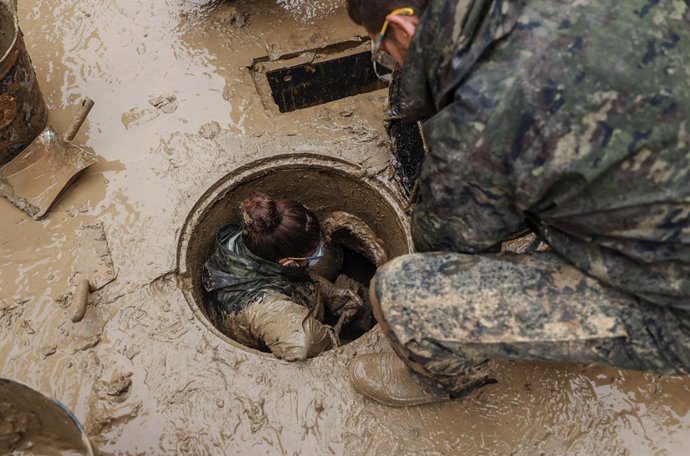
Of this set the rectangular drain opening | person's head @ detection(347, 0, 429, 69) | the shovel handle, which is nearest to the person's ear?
person's head @ detection(347, 0, 429, 69)

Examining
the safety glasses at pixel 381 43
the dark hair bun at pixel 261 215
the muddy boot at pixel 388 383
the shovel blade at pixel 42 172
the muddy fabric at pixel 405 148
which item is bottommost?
the muddy boot at pixel 388 383

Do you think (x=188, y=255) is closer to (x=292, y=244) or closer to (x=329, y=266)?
(x=292, y=244)

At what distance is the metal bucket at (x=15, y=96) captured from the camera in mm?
2590

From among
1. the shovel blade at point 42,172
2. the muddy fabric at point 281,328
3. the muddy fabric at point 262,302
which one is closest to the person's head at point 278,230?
the muddy fabric at point 262,302

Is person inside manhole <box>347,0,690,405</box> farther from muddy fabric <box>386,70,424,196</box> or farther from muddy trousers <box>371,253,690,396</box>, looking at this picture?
muddy fabric <box>386,70,424,196</box>

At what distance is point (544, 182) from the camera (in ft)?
5.40

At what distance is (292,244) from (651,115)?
1667 millimetres

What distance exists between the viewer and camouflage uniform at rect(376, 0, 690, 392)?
154cm

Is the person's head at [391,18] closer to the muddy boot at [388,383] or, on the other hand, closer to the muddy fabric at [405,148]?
the muddy fabric at [405,148]

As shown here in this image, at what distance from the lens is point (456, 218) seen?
191 centimetres

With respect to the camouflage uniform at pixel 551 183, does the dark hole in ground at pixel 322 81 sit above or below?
below

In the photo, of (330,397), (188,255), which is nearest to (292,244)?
(188,255)

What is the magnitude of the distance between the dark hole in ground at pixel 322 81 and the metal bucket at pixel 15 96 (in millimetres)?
1229

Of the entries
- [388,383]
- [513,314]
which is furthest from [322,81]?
[513,314]
